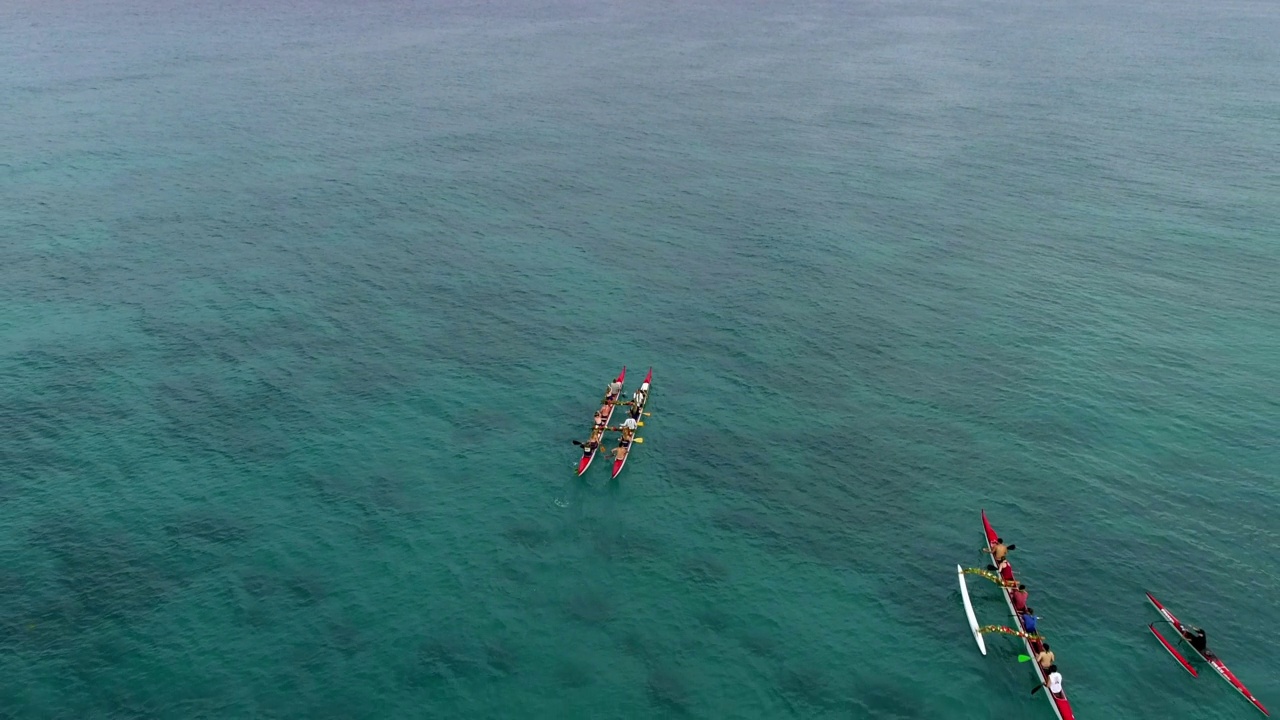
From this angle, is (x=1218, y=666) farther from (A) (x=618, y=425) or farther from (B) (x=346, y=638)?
(B) (x=346, y=638)

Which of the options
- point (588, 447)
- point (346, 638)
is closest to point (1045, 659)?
Answer: point (588, 447)

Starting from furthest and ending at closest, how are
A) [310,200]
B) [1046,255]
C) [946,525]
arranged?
[310,200]
[1046,255]
[946,525]

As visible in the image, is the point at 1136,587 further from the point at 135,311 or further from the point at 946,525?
the point at 135,311

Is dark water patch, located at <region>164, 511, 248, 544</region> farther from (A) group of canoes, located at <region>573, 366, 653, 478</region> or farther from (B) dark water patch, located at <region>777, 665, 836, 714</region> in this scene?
(B) dark water patch, located at <region>777, 665, 836, 714</region>

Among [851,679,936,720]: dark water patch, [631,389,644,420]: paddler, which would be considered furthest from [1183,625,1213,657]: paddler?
[631,389,644,420]: paddler

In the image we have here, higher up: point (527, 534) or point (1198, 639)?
point (527, 534)

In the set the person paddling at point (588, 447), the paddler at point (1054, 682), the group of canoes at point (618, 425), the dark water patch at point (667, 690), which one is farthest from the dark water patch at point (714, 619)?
the paddler at point (1054, 682)

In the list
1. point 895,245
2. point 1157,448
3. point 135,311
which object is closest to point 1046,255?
point 895,245
